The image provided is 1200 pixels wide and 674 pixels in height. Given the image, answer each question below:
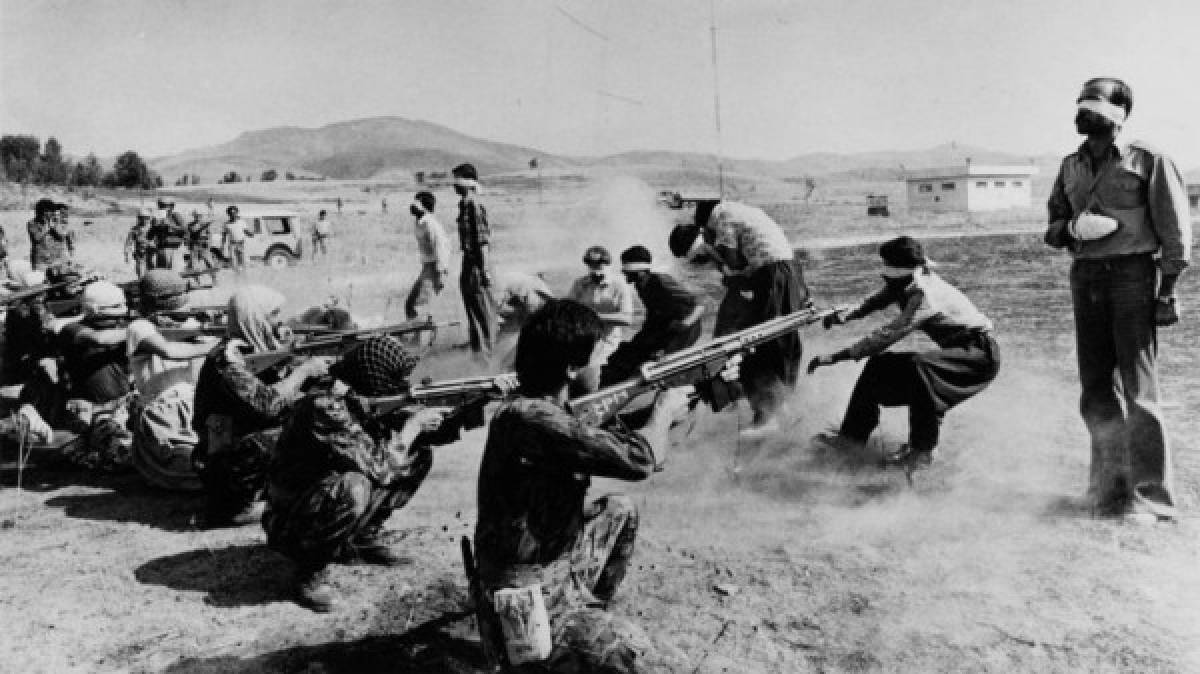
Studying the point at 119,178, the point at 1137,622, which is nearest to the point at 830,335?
the point at 1137,622

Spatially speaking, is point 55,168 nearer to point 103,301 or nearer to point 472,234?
point 472,234

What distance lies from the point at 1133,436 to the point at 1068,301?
801 cm

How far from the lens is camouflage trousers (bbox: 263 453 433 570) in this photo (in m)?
4.24

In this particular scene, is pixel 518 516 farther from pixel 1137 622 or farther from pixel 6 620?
pixel 6 620

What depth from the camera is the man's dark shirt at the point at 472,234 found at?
9.41 m

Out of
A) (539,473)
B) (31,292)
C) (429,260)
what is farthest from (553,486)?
(429,260)

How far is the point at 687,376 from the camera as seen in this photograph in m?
4.19

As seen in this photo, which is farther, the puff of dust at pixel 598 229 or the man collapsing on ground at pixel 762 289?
the puff of dust at pixel 598 229

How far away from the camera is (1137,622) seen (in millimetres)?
3742

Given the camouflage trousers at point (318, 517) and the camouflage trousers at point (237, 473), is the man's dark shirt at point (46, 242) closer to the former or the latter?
the camouflage trousers at point (237, 473)

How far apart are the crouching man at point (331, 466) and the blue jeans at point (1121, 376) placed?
11.5 ft

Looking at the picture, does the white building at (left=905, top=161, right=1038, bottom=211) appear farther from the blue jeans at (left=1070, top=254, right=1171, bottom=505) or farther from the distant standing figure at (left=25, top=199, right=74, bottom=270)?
the blue jeans at (left=1070, top=254, right=1171, bottom=505)

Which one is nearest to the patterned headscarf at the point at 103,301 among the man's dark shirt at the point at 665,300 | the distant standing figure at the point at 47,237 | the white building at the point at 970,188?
the man's dark shirt at the point at 665,300

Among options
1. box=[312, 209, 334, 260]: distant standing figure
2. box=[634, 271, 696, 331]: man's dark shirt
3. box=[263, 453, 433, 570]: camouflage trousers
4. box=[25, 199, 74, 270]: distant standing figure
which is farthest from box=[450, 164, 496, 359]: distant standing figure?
box=[312, 209, 334, 260]: distant standing figure
